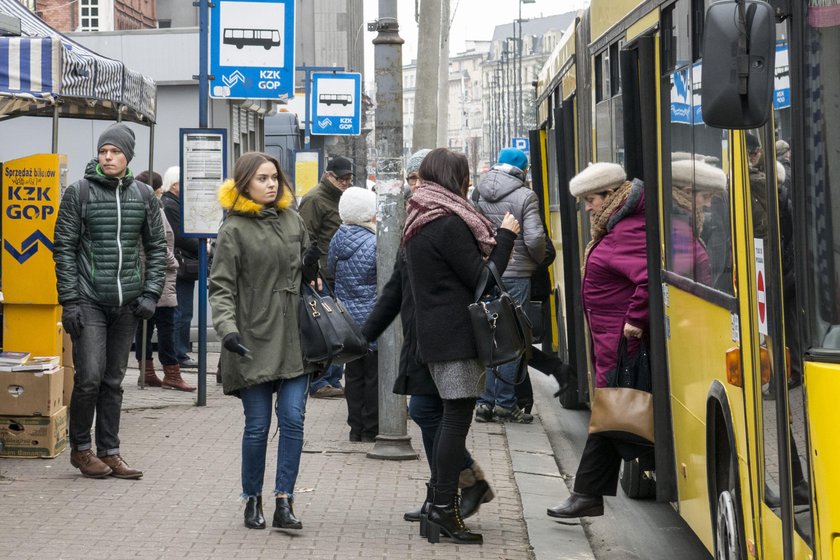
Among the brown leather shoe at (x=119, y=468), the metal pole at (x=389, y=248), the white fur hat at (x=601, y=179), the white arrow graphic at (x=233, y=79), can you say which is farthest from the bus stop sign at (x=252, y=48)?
the white fur hat at (x=601, y=179)

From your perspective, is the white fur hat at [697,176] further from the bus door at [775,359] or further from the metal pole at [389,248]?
the metal pole at [389,248]

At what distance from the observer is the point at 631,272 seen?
6.71 metres

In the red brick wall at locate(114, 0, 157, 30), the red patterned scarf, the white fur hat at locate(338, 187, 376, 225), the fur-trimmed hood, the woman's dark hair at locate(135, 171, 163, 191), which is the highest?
the red brick wall at locate(114, 0, 157, 30)

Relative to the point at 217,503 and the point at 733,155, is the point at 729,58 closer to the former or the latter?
the point at 733,155

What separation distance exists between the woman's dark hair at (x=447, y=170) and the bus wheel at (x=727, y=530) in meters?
1.95

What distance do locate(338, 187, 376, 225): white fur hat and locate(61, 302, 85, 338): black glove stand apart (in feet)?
7.54

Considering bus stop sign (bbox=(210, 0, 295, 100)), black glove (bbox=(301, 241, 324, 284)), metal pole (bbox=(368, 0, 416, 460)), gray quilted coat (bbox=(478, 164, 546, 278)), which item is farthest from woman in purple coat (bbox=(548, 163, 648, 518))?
bus stop sign (bbox=(210, 0, 295, 100))

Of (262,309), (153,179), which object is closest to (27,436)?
(262,309)

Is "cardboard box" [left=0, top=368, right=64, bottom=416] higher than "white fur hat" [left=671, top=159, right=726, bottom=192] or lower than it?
lower

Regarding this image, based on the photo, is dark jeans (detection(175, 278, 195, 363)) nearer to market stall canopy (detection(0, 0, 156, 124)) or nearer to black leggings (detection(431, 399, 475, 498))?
market stall canopy (detection(0, 0, 156, 124))

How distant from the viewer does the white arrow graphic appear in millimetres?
11289

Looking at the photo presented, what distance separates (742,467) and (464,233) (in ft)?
6.57

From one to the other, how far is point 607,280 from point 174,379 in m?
6.75

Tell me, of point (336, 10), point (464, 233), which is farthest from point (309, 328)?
point (336, 10)
